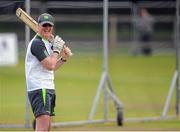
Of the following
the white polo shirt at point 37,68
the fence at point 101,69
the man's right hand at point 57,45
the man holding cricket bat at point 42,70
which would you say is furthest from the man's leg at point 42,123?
the fence at point 101,69

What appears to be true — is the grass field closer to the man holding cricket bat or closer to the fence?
the fence

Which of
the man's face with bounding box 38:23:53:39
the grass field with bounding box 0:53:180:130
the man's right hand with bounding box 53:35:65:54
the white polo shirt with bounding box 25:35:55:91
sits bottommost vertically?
the grass field with bounding box 0:53:180:130

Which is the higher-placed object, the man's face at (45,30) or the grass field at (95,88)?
the man's face at (45,30)

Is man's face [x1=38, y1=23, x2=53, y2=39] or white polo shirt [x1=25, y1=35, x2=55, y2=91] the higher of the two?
man's face [x1=38, y1=23, x2=53, y2=39]

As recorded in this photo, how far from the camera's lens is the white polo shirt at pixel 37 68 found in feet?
31.2

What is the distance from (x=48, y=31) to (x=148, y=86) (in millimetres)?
11946

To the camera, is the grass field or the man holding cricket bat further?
the grass field


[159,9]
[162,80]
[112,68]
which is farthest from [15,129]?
[112,68]

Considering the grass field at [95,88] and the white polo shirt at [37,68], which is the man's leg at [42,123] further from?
the grass field at [95,88]

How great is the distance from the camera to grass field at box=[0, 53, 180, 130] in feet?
50.7

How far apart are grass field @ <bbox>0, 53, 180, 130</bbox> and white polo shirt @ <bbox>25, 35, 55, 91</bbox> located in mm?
4384

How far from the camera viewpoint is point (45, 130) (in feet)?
30.8

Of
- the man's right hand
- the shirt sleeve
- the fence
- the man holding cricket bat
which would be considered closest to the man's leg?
the man holding cricket bat

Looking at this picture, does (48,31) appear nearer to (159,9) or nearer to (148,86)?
(159,9)
